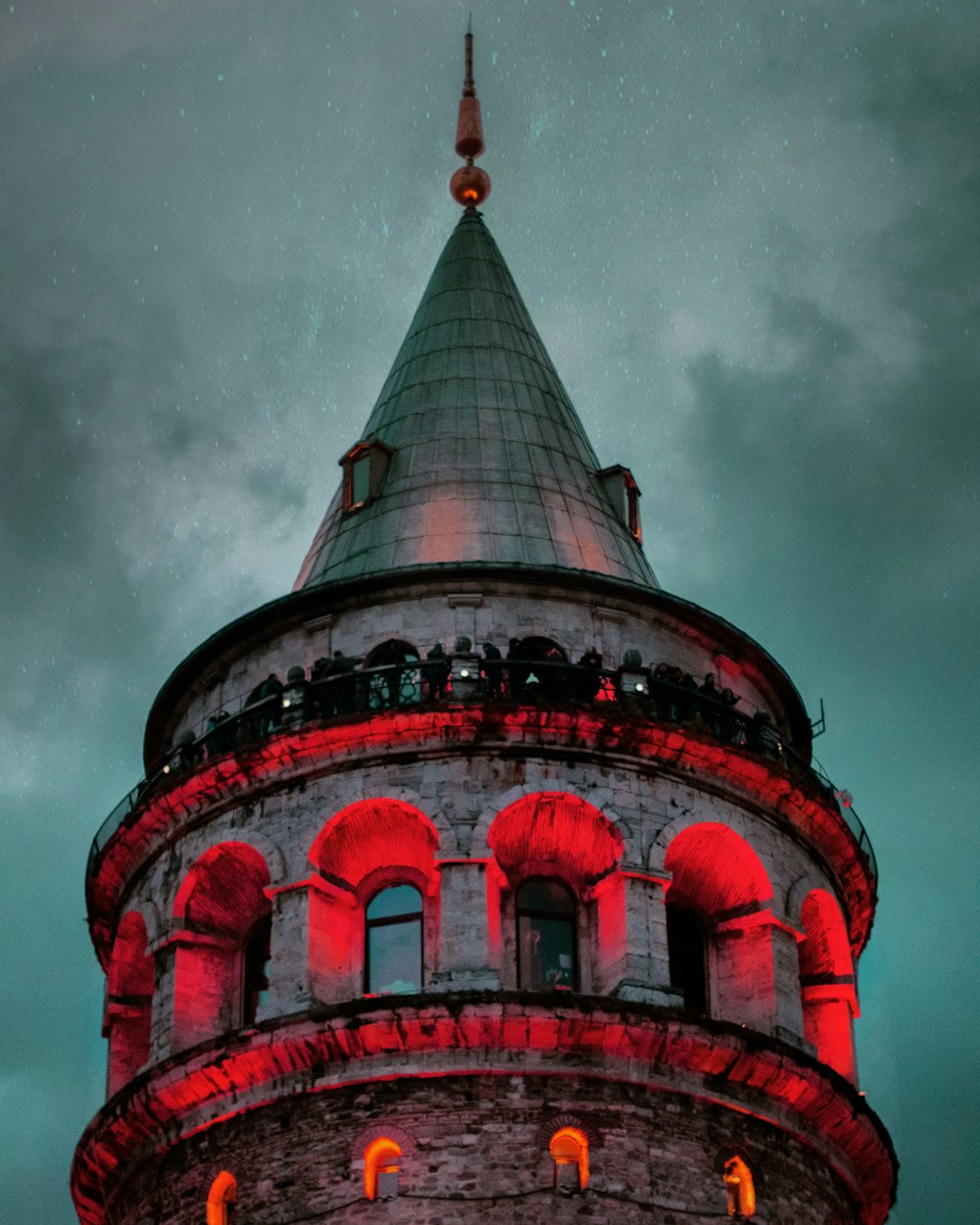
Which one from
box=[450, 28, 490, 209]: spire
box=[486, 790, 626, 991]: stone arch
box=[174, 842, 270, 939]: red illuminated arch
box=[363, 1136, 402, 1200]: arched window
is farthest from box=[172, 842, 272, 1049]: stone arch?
box=[450, 28, 490, 209]: spire

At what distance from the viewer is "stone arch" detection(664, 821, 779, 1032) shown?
142 feet

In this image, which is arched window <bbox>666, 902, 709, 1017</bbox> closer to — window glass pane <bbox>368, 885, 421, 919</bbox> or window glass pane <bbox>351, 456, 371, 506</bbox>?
window glass pane <bbox>368, 885, 421, 919</bbox>

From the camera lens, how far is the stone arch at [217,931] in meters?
43.4

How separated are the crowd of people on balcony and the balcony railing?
2 cm

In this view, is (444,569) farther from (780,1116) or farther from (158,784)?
(780,1116)

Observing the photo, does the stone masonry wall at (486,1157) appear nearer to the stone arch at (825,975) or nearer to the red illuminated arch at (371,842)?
the red illuminated arch at (371,842)

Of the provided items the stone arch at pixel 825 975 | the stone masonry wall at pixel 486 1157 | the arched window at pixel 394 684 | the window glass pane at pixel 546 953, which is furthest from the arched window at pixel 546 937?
the stone arch at pixel 825 975

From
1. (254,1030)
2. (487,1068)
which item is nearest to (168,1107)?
(254,1030)

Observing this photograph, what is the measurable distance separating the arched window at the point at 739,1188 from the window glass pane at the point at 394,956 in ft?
18.9

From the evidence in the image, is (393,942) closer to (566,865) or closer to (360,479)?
(566,865)

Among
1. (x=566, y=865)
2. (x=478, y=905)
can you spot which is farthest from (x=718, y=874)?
(x=478, y=905)

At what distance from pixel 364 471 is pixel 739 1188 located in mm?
16780

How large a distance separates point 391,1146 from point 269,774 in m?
7.34

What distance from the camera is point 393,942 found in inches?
1698
